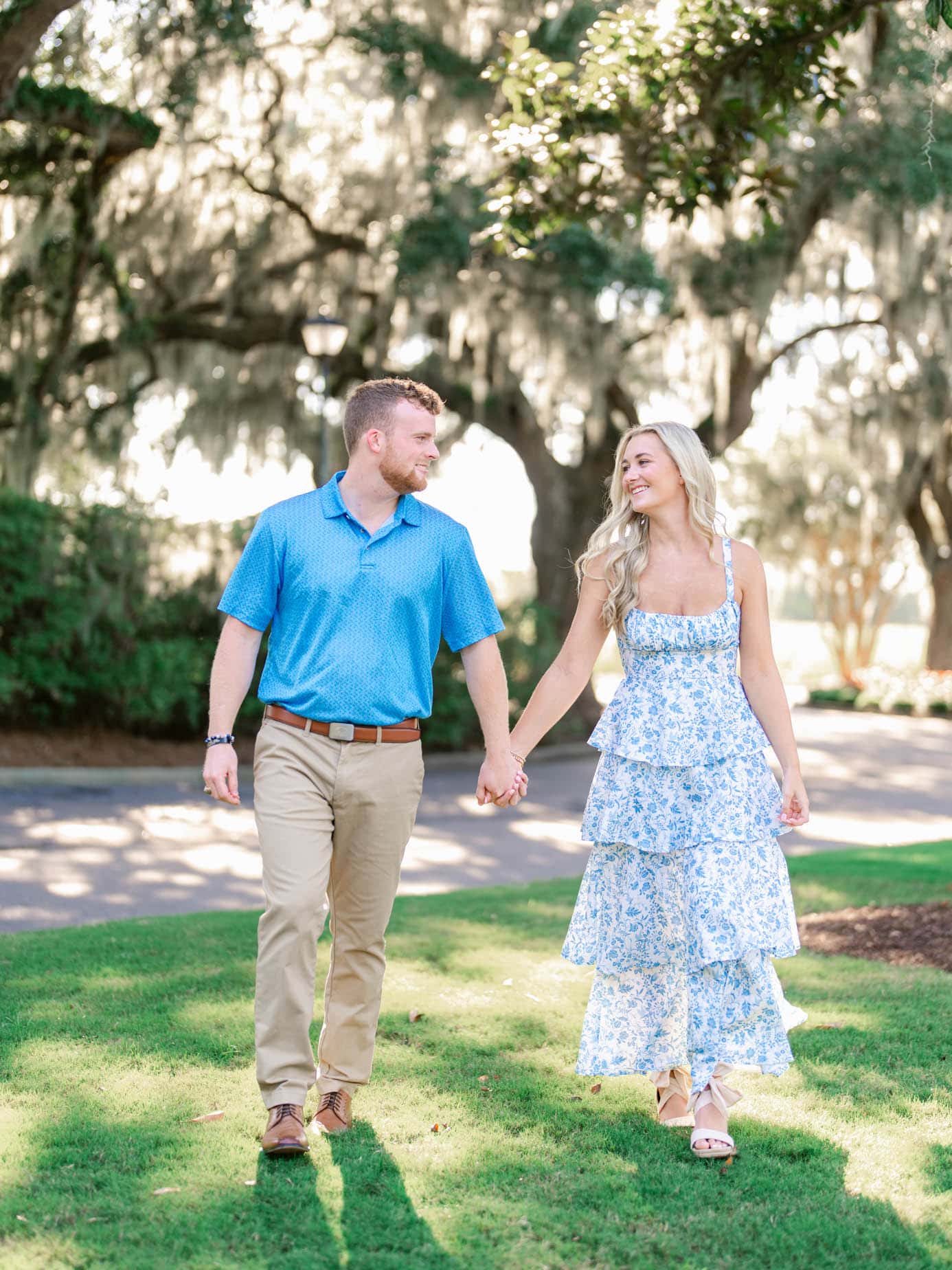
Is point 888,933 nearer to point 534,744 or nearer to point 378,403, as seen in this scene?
point 534,744

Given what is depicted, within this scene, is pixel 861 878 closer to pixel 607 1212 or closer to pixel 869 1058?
pixel 869 1058

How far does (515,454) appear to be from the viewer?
1686 centimetres

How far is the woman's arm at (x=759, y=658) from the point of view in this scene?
3.88 m

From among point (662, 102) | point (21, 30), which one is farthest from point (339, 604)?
point (21, 30)

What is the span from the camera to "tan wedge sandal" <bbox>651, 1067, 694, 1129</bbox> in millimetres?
3867

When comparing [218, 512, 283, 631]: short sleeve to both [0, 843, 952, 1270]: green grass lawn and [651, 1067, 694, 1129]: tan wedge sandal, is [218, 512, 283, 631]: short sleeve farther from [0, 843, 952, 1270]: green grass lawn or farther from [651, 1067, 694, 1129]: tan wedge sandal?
[651, 1067, 694, 1129]: tan wedge sandal

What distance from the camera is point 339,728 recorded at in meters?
3.62

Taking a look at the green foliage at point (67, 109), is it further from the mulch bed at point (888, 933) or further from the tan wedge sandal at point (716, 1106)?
the tan wedge sandal at point (716, 1106)

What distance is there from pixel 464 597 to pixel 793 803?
1.08 metres

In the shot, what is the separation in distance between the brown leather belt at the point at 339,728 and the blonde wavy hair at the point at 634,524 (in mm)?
696

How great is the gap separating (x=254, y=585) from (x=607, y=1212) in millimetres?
1797

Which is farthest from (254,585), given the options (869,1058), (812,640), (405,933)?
(812,640)

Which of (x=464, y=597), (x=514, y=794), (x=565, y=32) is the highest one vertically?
(x=565, y=32)

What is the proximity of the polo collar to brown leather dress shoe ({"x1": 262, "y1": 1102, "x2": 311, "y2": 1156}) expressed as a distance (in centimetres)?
155
